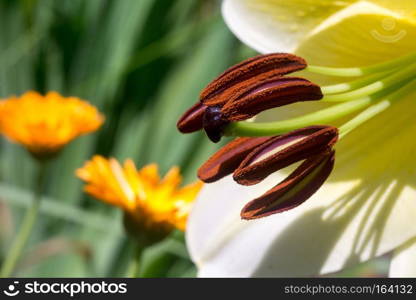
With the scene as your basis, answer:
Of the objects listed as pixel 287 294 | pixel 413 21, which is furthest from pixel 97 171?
pixel 413 21

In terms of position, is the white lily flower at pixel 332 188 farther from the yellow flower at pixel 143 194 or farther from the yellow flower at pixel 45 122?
the yellow flower at pixel 45 122

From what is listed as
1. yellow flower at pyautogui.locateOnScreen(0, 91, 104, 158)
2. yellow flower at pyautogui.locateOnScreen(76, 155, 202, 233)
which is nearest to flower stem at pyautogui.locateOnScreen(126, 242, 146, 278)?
yellow flower at pyautogui.locateOnScreen(76, 155, 202, 233)

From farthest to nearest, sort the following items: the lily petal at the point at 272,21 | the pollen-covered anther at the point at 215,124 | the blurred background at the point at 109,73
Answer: the blurred background at the point at 109,73 → the lily petal at the point at 272,21 → the pollen-covered anther at the point at 215,124

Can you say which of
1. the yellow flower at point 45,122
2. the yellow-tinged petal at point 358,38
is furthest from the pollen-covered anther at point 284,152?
the yellow flower at point 45,122

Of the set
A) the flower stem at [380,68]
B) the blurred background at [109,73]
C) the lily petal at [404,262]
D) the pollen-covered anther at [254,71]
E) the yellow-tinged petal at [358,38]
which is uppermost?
the blurred background at [109,73]

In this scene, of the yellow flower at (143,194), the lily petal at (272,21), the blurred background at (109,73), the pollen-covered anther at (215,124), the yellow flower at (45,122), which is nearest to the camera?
the pollen-covered anther at (215,124)

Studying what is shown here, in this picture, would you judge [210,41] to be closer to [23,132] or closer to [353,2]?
[23,132]
